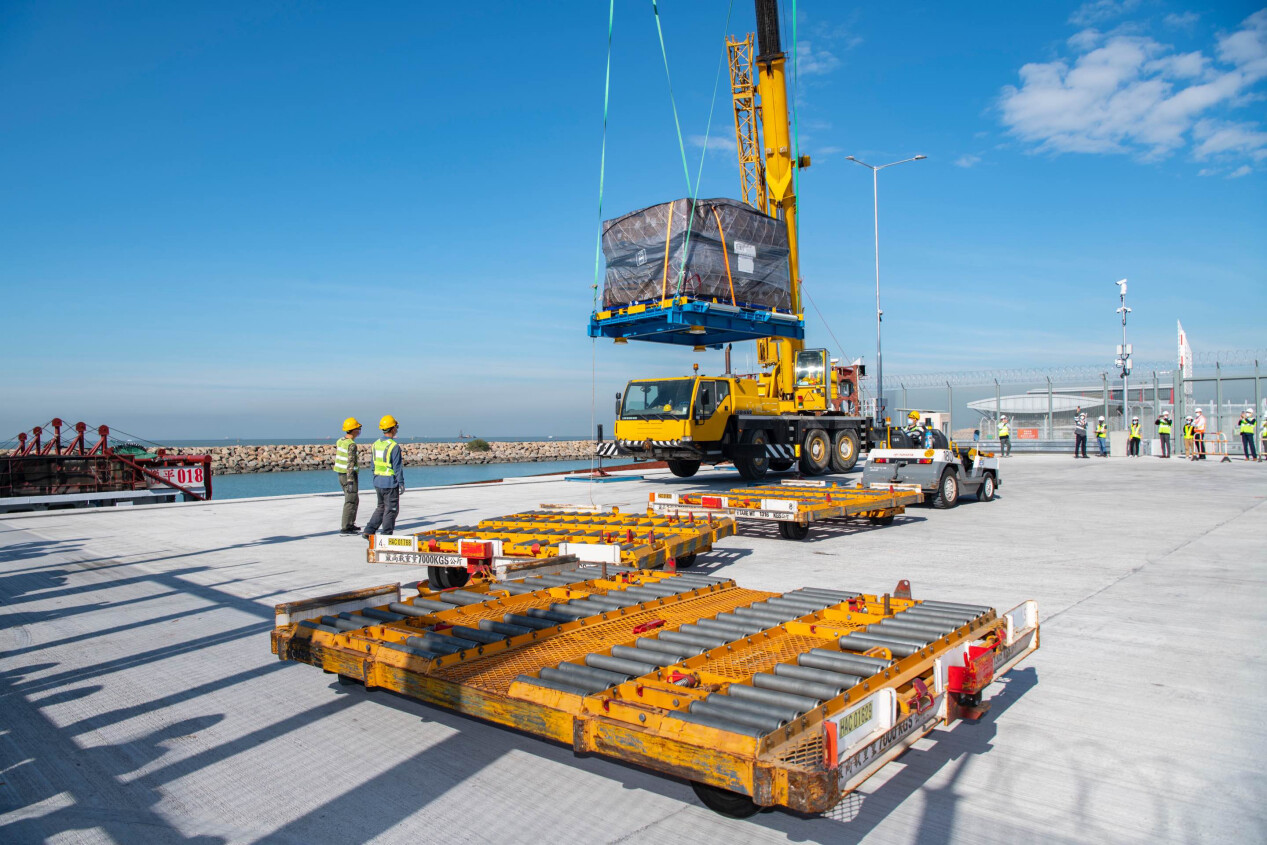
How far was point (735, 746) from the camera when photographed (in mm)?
2414

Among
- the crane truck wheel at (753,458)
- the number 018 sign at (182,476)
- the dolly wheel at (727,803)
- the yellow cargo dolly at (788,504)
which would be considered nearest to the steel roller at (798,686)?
the dolly wheel at (727,803)

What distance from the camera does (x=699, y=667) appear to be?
3326mm

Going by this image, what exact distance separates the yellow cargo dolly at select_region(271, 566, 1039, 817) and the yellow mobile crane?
8.93 meters

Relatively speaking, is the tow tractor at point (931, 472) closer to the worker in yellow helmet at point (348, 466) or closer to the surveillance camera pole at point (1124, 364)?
the worker in yellow helmet at point (348, 466)

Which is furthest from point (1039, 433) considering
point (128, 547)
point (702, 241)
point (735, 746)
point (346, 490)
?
point (735, 746)

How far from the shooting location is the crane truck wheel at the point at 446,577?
7.36 metres

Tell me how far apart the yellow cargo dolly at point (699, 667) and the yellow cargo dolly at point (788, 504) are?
3.81 metres

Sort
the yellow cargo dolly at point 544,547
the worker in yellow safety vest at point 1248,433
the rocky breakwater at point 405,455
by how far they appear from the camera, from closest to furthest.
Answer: the yellow cargo dolly at point 544,547 < the worker in yellow safety vest at point 1248,433 < the rocky breakwater at point 405,455

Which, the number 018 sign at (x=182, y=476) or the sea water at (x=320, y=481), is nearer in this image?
the number 018 sign at (x=182, y=476)

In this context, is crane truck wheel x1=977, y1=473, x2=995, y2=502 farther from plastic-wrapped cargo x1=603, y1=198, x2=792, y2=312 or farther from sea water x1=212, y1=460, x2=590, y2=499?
sea water x1=212, y1=460, x2=590, y2=499

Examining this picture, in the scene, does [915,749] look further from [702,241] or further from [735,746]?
[702,241]

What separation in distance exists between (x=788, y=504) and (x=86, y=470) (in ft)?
48.3

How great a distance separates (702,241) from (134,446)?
49.3ft

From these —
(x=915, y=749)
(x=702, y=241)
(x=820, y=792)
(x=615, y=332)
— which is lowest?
(x=915, y=749)
